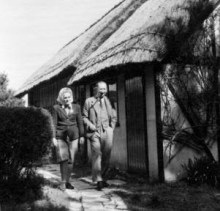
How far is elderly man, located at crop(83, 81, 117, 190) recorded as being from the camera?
7293mm

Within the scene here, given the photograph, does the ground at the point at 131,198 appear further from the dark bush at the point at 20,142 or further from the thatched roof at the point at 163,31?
the thatched roof at the point at 163,31

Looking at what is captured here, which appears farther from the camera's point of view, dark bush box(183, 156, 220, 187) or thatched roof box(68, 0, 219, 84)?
thatched roof box(68, 0, 219, 84)

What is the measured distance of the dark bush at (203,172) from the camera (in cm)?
725

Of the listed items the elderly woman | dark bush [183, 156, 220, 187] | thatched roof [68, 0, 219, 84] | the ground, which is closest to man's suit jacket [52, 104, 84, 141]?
the elderly woman

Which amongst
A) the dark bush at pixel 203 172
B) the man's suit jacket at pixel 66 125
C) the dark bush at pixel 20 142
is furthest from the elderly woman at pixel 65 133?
the dark bush at pixel 203 172

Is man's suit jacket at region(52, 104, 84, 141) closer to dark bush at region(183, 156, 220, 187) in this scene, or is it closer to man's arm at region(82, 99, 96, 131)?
man's arm at region(82, 99, 96, 131)

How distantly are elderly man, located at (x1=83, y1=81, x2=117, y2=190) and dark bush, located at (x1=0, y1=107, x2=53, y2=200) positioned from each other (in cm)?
118

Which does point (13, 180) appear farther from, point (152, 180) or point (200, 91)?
point (200, 91)

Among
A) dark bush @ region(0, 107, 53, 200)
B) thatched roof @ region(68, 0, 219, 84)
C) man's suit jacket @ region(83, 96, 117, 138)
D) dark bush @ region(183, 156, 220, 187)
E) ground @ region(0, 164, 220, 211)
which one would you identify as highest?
thatched roof @ region(68, 0, 219, 84)

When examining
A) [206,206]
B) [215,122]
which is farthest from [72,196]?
[215,122]

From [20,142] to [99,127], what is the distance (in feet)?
5.75

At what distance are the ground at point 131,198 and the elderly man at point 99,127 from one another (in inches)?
17.1

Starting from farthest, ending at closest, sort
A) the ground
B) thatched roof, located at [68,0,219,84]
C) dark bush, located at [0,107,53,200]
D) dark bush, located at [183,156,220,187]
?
1. thatched roof, located at [68,0,219,84]
2. dark bush, located at [183,156,220,187]
3. dark bush, located at [0,107,53,200]
4. the ground

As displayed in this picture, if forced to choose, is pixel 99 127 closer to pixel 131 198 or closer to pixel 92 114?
pixel 92 114
